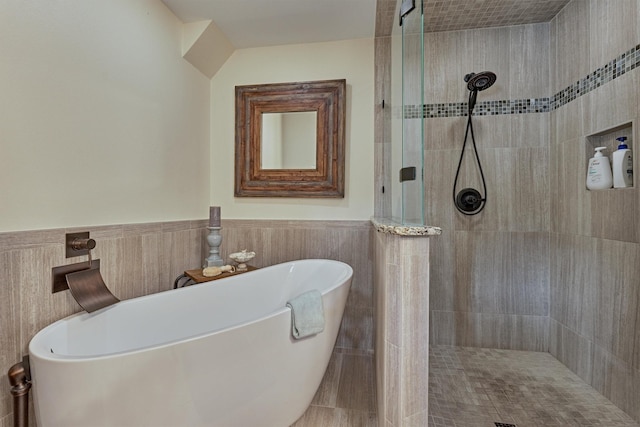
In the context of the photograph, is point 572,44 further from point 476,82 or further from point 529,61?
point 476,82

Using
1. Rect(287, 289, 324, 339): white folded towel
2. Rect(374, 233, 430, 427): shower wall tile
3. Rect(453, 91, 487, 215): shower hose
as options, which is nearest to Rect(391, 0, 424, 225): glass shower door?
Rect(374, 233, 430, 427): shower wall tile

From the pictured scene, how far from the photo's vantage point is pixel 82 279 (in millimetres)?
1237

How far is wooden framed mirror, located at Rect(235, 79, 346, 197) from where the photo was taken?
2.21 meters

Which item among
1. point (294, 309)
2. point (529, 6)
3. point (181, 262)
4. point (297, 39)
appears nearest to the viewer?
point (294, 309)

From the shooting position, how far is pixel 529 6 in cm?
187

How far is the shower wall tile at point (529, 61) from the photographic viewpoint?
2.04 m

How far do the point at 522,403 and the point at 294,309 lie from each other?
1.39 metres

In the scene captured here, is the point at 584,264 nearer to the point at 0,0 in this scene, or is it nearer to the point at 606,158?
the point at 606,158

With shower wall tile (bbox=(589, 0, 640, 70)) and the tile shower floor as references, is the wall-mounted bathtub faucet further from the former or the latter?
shower wall tile (bbox=(589, 0, 640, 70))

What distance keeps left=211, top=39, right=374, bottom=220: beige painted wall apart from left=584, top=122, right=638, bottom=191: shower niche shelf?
1338 millimetres

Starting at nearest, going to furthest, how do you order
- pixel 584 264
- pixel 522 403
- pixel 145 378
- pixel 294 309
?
pixel 145 378
pixel 294 309
pixel 522 403
pixel 584 264

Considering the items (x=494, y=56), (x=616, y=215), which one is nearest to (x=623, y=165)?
(x=616, y=215)

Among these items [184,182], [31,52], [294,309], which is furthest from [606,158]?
[31,52]

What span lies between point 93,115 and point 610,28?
272 cm
